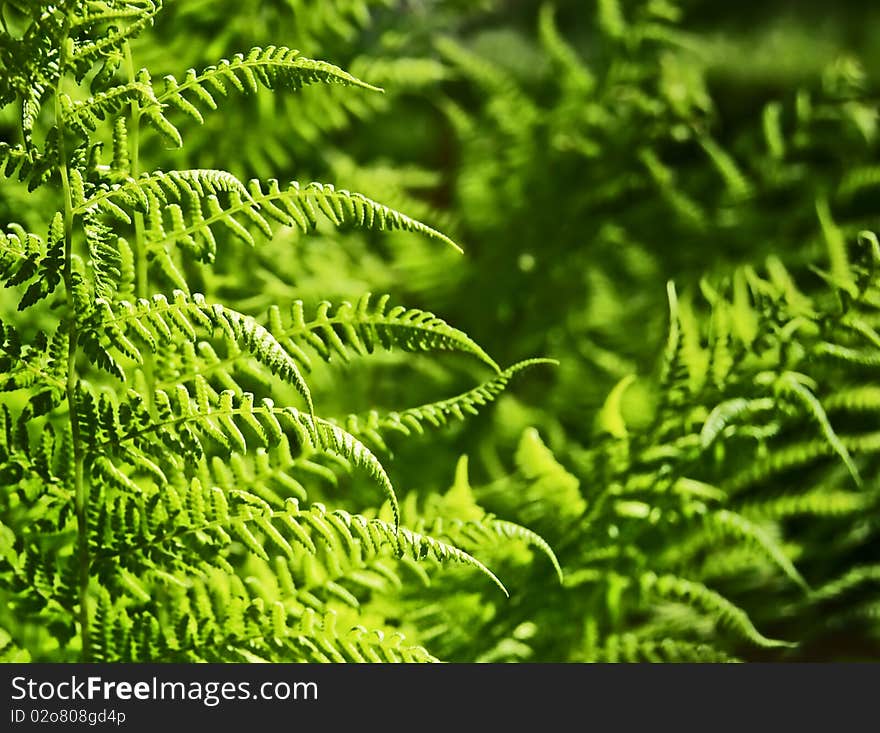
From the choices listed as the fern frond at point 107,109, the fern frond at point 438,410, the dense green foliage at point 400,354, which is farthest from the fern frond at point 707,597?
the fern frond at point 107,109

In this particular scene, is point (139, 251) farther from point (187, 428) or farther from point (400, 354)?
point (400, 354)

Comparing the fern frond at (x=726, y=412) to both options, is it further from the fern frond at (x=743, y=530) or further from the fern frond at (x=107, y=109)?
the fern frond at (x=107, y=109)

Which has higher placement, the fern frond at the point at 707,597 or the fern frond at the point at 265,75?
the fern frond at the point at 265,75

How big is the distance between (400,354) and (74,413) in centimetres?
74

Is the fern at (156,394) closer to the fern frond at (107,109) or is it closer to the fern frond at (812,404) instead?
the fern frond at (107,109)

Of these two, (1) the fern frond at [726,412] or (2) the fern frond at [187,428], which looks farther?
(1) the fern frond at [726,412]

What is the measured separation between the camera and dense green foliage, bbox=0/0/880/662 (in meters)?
0.57

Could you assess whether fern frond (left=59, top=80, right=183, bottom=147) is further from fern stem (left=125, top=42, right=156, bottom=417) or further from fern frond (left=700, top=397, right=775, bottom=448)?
fern frond (left=700, top=397, right=775, bottom=448)

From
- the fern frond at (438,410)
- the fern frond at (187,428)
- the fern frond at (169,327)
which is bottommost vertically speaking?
the fern frond at (187,428)

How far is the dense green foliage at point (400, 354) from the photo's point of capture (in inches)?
22.3

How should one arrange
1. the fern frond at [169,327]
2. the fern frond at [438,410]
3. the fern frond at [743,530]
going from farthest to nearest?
the fern frond at [743,530], the fern frond at [438,410], the fern frond at [169,327]

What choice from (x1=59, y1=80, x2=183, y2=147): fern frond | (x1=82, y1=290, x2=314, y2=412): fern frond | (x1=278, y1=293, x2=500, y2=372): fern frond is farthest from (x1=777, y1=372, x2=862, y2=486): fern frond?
(x1=59, y1=80, x2=183, y2=147): fern frond

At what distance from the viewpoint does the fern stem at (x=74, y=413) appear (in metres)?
0.55

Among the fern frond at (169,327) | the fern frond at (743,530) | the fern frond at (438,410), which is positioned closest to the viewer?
the fern frond at (169,327)
